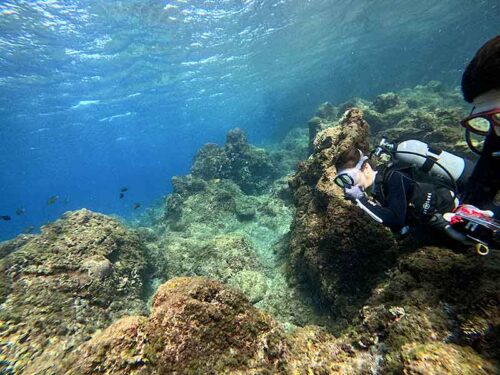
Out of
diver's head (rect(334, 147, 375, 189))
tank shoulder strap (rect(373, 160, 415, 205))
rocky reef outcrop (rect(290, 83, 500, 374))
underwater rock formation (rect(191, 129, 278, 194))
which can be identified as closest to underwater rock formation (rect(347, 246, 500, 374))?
rocky reef outcrop (rect(290, 83, 500, 374))

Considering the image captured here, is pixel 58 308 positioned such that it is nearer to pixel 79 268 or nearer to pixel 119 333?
pixel 79 268

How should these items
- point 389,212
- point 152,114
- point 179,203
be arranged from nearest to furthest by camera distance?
point 389,212 < point 179,203 < point 152,114

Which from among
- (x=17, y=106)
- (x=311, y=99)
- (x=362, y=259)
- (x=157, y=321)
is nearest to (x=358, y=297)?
(x=362, y=259)

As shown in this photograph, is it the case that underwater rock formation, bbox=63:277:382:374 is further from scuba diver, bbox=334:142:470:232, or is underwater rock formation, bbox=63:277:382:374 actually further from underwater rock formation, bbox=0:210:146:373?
scuba diver, bbox=334:142:470:232

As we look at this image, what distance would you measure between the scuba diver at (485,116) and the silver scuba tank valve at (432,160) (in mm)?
841

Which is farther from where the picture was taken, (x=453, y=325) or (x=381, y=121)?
(x=381, y=121)

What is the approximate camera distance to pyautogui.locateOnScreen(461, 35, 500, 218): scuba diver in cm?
209

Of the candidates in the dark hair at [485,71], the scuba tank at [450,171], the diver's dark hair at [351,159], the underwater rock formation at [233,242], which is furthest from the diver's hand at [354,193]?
the underwater rock formation at [233,242]

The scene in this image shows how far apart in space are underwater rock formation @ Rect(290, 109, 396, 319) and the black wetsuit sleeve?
3.09ft

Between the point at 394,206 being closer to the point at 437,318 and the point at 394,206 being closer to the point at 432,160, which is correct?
the point at 432,160

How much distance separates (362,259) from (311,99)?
46001mm

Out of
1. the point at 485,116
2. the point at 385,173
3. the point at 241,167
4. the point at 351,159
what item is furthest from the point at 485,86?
the point at 241,167

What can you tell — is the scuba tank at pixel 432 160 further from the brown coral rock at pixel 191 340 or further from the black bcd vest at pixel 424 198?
the brown coral rock at pixel 191 340

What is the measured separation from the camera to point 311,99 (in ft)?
151
